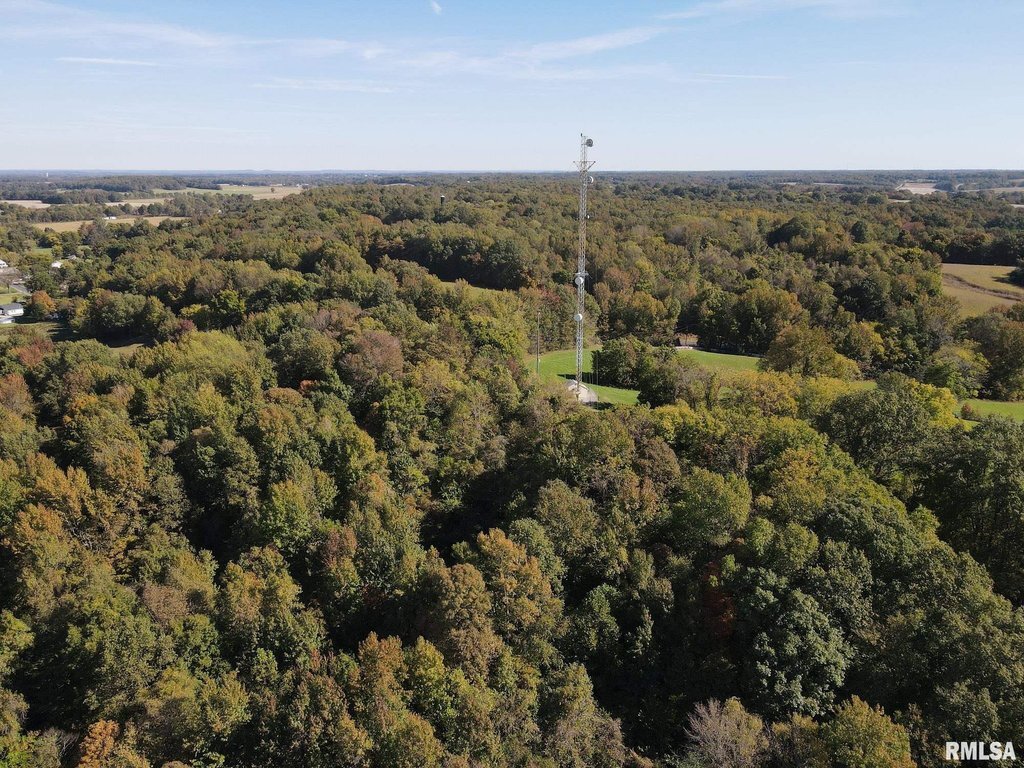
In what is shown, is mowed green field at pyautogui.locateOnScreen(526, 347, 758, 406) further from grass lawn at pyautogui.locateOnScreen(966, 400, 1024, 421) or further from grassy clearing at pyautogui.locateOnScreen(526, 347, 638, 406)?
grass lawn at pyautogui.locateOnScreen(966, 400, 1024, 421)

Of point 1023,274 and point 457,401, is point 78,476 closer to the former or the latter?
point 457,401

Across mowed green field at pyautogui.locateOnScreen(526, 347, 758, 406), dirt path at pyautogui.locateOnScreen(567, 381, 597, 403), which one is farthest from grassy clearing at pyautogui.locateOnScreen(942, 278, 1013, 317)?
dirt path at pyautogui.locateOnScreen(567, 381, 597, 403)

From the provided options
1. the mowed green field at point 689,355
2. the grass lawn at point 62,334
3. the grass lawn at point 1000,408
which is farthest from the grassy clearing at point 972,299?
the grass lawn at point 62,334

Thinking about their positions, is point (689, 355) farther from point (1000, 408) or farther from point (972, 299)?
point (972, 299)

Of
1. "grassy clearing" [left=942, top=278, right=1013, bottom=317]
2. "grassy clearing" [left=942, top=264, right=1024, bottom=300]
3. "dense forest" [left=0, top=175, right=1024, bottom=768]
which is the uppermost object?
"grassy clearing" [left=942, top=264, right=1024, bottom=300]

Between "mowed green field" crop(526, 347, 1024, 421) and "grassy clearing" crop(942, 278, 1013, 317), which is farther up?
"grassy clearing" crop(942, 278, 1013, 317)

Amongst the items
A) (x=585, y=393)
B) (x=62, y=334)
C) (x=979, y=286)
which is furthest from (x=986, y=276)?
(x=62, y=334)

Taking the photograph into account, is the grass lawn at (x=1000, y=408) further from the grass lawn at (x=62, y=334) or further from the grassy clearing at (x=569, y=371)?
the grass lawn at (x=62, y=334)
